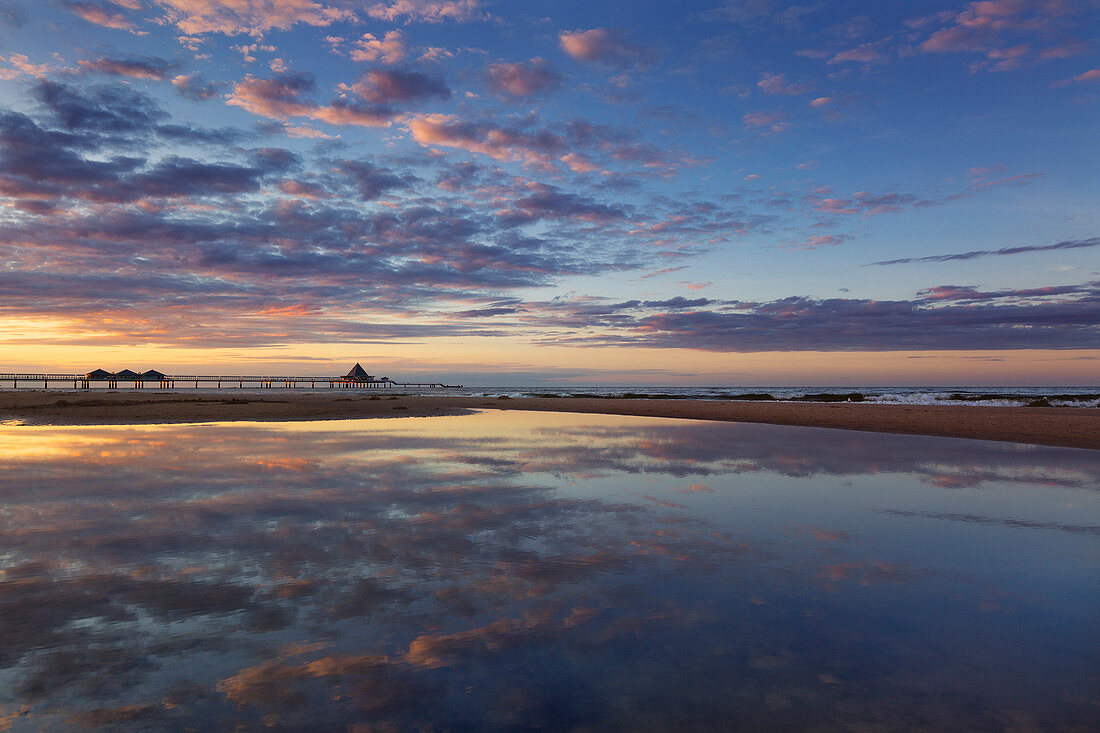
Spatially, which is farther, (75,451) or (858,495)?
(75,451)

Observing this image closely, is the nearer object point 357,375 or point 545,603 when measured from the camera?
point 545,603

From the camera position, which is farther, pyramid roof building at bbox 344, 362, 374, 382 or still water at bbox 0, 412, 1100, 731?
pyramid roof building at bbox 344, 362, 374, 382

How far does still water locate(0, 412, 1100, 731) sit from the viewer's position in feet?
12.6

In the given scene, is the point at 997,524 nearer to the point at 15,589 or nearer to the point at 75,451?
the point at 15,589

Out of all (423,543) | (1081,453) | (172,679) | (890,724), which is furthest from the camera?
(1081,453)

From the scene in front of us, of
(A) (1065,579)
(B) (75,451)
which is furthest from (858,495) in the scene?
(B) (75,451)

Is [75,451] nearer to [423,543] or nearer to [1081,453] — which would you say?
[423,543]

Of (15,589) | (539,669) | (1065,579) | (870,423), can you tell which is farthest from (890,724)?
(870,423)

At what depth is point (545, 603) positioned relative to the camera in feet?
18.4

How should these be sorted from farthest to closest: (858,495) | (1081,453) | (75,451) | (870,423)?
1. (870,423)
2. (1081,453)
3. (75,451)
4. (858,495)

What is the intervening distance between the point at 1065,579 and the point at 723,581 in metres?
3.70

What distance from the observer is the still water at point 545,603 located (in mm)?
3832

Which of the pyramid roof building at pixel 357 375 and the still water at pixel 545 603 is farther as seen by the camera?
the pyramid roof building at pixel 357 375

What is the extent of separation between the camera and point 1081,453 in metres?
17.9
